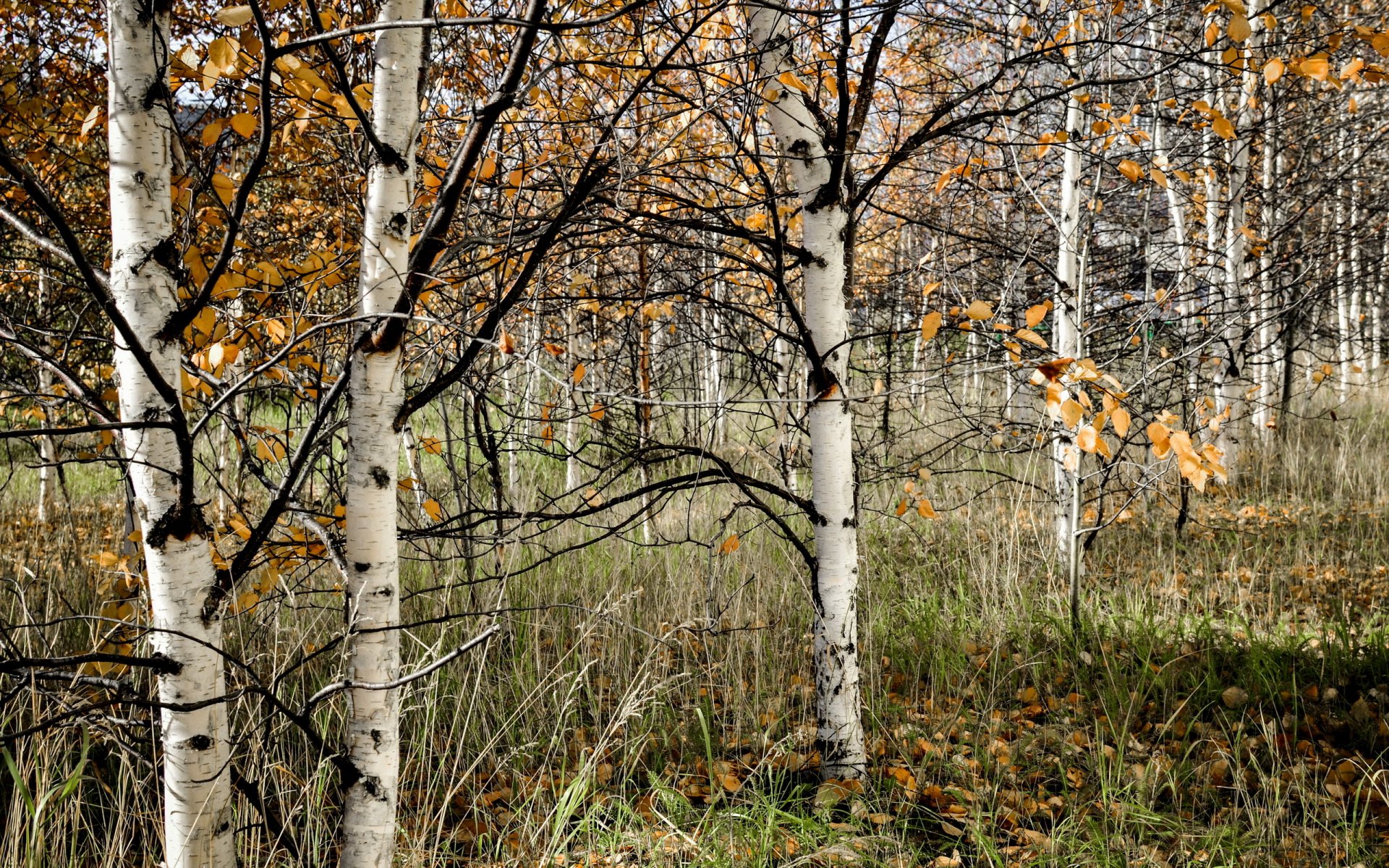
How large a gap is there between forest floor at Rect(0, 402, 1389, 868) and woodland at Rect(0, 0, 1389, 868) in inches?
1.2

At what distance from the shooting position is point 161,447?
1514 millimetres

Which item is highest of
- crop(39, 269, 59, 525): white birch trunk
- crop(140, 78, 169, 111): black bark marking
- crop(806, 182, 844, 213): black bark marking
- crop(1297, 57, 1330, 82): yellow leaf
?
crop(1297, 57, 1330, 82): yellow leaf

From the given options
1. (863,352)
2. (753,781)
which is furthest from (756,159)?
(863,352)

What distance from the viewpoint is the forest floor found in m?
2.38

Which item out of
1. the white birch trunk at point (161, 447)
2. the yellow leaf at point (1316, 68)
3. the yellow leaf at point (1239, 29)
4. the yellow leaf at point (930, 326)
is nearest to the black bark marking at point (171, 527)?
the white birch trunk at point (161, 447)

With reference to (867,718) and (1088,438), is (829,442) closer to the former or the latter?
(1088,438)

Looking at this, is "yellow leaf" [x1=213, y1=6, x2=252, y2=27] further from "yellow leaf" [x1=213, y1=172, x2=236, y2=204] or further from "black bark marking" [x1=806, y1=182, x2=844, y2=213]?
"black bark marking" [x1=806, y1=182, x2=844, y2=213]

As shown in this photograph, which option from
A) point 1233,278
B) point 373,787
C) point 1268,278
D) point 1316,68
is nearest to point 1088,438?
point 1316,68

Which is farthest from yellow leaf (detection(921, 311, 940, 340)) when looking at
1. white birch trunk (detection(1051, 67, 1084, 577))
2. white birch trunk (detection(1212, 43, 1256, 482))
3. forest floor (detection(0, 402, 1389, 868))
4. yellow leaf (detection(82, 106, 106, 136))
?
white birch trunk (detection(1212, 43, 1256, 482))

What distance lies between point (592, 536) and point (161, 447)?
4257 mm

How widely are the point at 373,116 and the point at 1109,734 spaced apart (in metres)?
3.49

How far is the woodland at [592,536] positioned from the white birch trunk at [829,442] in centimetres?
1

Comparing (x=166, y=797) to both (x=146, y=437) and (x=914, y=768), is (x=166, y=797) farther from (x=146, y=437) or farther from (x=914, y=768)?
(x=914, y=768)

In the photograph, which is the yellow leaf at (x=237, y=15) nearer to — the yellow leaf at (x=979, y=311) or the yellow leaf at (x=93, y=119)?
the yellow leaf at (x=93, y=119)
